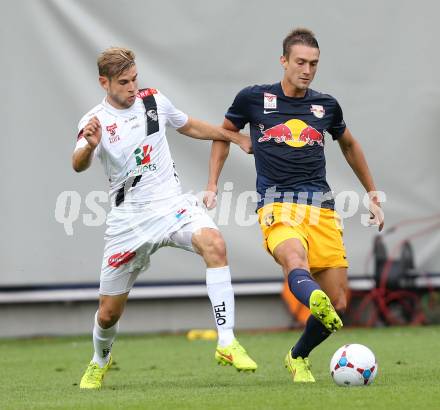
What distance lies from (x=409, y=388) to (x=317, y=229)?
137 cm

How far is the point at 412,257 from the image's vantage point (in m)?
13.6

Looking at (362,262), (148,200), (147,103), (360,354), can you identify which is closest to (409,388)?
(360,354)

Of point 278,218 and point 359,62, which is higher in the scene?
point 359,62

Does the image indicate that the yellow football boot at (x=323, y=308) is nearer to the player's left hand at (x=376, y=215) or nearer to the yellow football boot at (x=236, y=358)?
the yellow football boot at (x=236, y=358)

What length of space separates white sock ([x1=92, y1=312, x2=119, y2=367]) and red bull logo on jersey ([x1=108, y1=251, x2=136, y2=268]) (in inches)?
18.1

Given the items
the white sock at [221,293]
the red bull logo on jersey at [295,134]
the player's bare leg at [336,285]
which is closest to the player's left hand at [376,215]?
the player's bare leg at [336,285]

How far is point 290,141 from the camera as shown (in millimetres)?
7598

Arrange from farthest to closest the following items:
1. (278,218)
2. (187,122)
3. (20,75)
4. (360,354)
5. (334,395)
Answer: (20,75) → (187,122) → (278,218) → (360,354) → (334,395)

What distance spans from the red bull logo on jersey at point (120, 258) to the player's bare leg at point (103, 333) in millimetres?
237

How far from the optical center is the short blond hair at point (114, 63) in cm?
731

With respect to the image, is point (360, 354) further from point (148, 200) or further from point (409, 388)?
point (148, 200)

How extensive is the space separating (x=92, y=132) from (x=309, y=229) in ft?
5.43

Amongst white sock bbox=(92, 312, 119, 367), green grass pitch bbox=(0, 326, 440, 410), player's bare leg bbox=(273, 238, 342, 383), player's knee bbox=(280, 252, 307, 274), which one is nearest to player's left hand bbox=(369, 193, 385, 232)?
player's bare leg bbox=(273, 238, 342, 383)

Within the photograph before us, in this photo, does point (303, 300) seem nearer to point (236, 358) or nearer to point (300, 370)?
point (236, 358)
